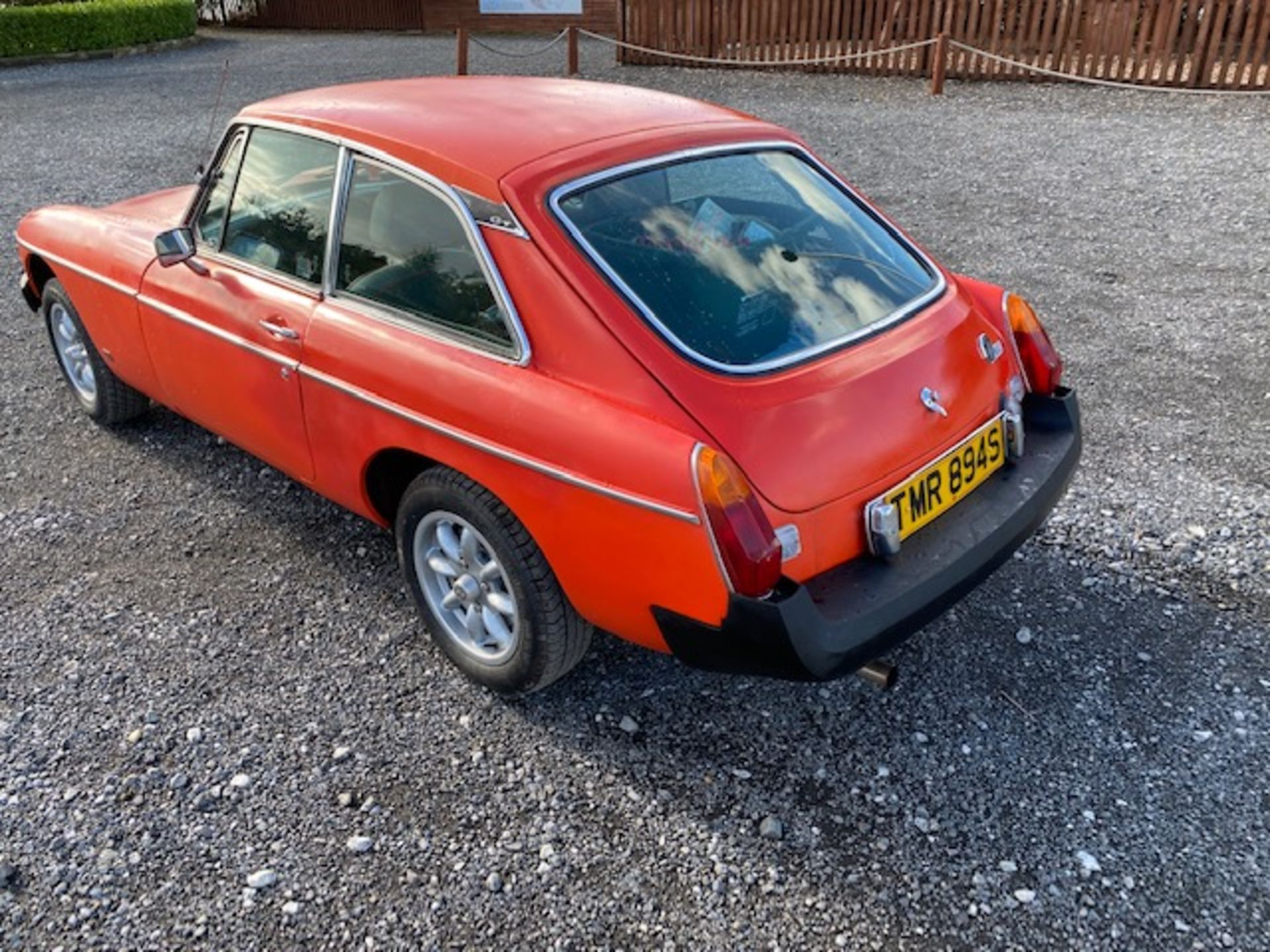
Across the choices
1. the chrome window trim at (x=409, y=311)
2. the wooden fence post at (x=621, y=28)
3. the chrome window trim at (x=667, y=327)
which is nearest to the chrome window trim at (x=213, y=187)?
the chrome window trim at (x=409, y=311)

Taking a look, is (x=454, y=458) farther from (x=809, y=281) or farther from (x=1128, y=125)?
(x=1128, y=125)

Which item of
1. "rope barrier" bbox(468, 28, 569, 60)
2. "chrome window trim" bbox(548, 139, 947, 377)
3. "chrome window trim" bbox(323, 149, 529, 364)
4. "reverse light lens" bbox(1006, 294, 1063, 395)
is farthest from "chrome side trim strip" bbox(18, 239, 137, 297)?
"rope barrier" bbox(468, 28, 569, 60)

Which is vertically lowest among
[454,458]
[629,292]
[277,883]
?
[277,883]

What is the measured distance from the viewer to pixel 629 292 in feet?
8.65

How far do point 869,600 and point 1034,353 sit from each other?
1337 millimetres

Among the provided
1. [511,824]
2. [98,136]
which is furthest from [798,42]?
[511,824]

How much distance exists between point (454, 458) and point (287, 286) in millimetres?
998

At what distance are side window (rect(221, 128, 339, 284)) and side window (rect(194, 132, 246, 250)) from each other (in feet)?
0.15

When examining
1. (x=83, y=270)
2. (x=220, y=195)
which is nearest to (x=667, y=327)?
(x=220, y=195)

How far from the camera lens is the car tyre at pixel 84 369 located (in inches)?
178

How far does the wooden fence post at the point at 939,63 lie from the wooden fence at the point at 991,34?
64cm

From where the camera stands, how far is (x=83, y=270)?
13.9 ft

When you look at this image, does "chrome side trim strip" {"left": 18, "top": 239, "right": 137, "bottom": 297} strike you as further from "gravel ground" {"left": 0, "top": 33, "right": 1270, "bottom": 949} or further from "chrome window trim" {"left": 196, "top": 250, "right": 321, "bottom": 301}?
"gravel ground" {"left": 0, "top": 33, "right": 1270, "bottom": 949}

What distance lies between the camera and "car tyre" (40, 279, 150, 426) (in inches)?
178
